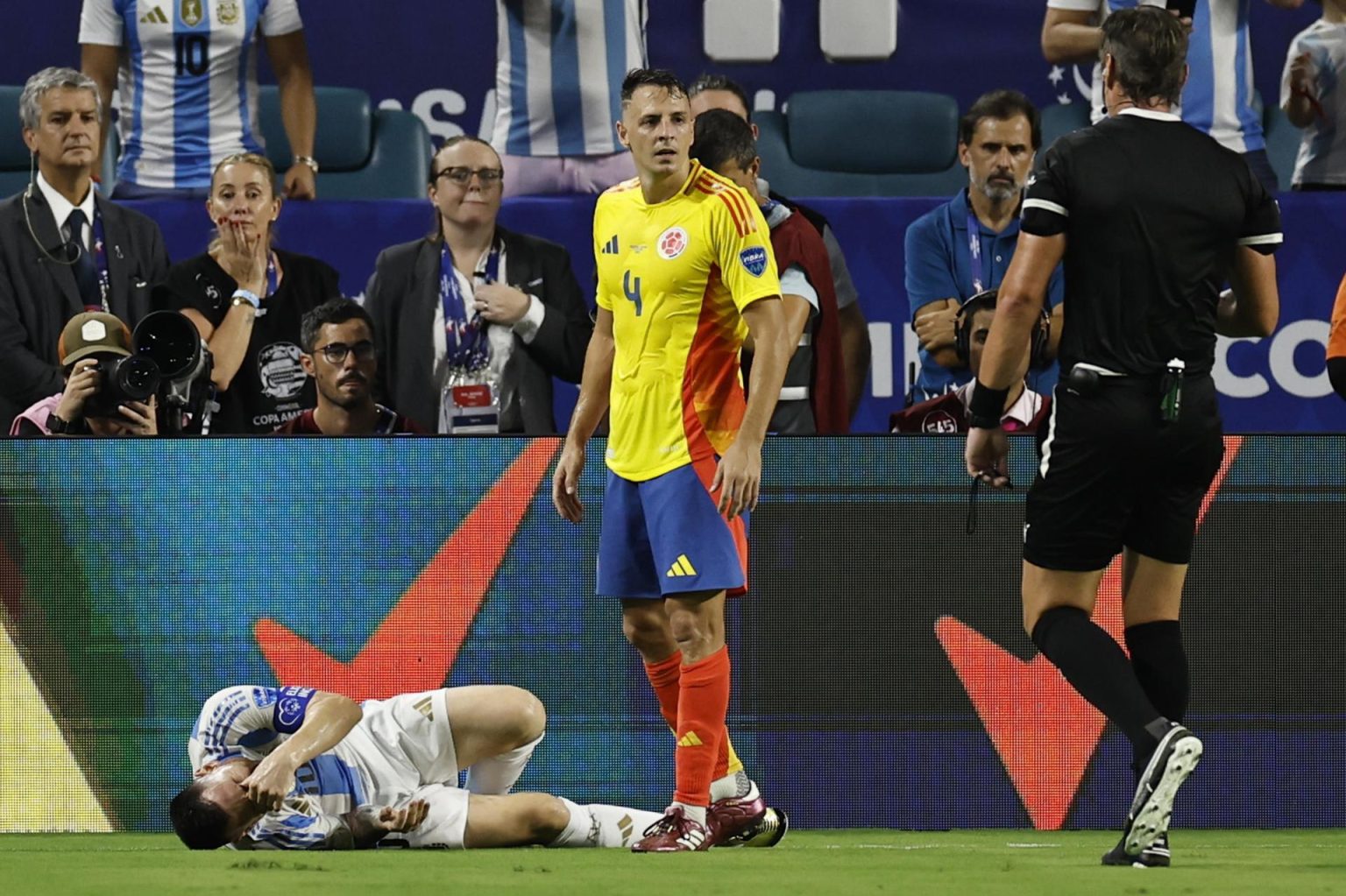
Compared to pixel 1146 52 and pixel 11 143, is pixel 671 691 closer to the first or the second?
pixel 1146 52

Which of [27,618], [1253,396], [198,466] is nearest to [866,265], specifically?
[1253,396]

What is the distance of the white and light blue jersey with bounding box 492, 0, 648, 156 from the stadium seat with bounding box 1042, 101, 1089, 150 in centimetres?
220

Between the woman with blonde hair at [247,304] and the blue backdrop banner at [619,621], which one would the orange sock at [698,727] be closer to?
the blue backdrop banner at [619,621]

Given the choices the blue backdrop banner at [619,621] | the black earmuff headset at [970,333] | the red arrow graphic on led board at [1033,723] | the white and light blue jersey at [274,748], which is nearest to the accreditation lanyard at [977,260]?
the black earmuff headset at [970,333]

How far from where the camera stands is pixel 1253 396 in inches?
328

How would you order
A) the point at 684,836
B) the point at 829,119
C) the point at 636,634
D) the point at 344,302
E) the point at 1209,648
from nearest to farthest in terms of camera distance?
the point at 684,836, the point at 636,634, the point at 1209,648, the point at 344,302, the point at 829,119

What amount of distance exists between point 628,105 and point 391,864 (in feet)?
6.44

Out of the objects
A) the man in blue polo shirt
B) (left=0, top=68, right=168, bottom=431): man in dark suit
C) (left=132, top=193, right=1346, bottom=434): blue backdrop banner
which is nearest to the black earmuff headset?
the man in blue polo shirt

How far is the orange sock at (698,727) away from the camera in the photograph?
17.4 ft

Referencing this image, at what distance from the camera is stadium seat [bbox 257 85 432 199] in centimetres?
965

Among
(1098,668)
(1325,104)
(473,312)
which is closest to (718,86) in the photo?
(473,312)

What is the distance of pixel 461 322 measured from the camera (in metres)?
7.31

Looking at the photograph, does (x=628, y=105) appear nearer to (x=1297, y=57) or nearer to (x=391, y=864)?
(x=391, y=864)

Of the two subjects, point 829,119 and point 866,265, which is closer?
point 866,265
